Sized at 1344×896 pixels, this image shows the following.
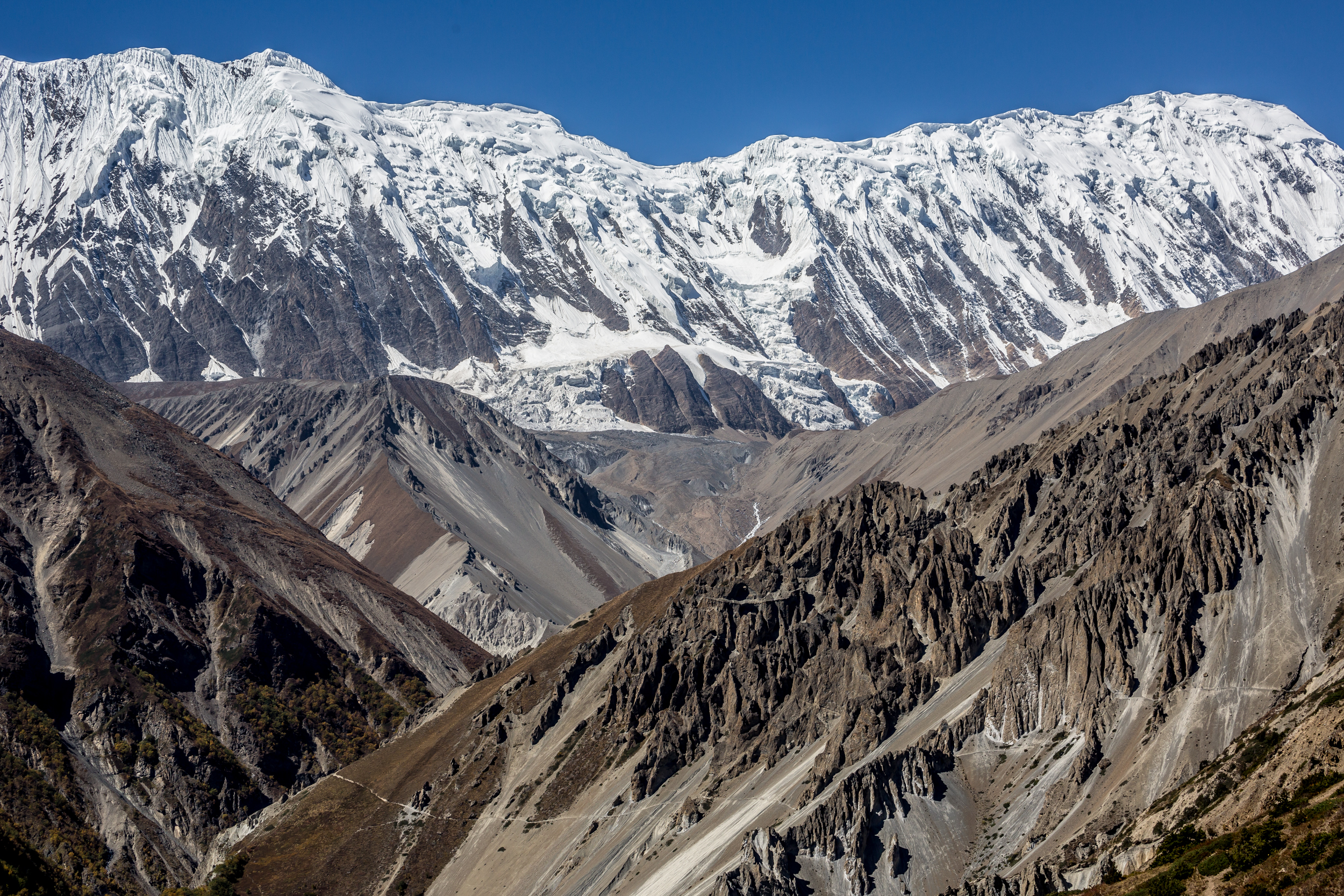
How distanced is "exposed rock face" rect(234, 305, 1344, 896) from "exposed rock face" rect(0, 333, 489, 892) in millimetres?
21321

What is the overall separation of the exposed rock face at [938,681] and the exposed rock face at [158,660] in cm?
2132

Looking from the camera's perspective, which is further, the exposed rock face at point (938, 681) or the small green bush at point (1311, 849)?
the exposed rock face at point (938, 681)

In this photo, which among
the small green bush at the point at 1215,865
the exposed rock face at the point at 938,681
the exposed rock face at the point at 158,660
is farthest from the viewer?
the exposed rock face at the point at 158,660

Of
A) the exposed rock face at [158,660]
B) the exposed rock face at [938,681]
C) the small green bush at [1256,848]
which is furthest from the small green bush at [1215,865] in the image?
the exposed rock face at [158,660]

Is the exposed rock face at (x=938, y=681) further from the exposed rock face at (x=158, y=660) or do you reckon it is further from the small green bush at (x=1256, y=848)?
the exposed rock face at (x=158, y=660)

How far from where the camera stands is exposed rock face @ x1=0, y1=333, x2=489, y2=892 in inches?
5389

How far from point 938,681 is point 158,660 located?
98859 mm

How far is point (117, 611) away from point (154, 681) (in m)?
Answer: 11.4

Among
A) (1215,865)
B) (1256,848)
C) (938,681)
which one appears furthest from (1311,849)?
(938,681)

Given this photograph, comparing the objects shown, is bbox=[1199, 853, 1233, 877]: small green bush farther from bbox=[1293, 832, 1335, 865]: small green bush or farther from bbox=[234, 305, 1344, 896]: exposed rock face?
bbox=[234, 305, 1344, 896]: exposed rock face

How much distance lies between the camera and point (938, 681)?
10138 cm

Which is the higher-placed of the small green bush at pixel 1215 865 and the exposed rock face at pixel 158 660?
the exposed rock face at pixel 158 660

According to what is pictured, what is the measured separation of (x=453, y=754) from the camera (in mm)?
126188

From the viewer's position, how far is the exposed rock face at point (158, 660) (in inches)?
5389
